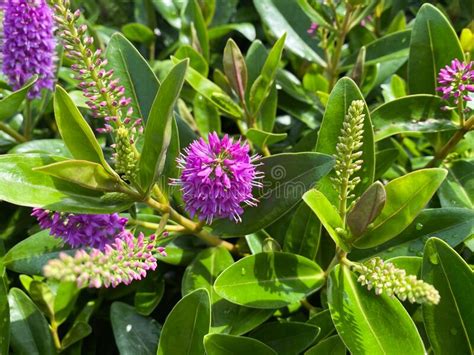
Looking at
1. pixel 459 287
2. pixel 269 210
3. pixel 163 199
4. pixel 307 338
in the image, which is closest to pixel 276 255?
pixel 269 210

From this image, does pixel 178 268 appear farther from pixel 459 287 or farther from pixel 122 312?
pixel 459 287

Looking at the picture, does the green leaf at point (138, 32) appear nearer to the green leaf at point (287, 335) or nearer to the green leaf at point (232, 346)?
the green leaf at point (287, 335)

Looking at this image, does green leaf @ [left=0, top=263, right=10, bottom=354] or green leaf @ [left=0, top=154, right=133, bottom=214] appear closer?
green leaf @ [left=0, top=154, right=133, bottom=214]

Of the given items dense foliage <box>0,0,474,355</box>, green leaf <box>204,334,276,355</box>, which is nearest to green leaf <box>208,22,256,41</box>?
dense foliage <box>0,0,474,355</box>

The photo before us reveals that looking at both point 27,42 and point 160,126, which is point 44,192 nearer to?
point 160,126

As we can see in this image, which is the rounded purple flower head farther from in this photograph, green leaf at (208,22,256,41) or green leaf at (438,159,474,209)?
green leaf at (208,22,256,41)

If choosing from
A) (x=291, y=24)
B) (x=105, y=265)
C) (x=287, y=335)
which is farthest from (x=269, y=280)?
(x=291, y=24)

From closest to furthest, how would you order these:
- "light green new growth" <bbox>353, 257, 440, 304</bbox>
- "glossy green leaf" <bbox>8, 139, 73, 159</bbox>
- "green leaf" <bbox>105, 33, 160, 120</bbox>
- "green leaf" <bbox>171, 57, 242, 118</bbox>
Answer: "light green new growth" <bbox>353, 257, 440, 304</bbox>, "green leaf" <bbox>105, 33, 160, 120</bbox>, "green leaf" <bbox>171, 57, 242, 118</bbox>, "glossy green leaf" <bbox>8, 139, 73, 159</bbox>

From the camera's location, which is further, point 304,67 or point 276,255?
point 304,67
